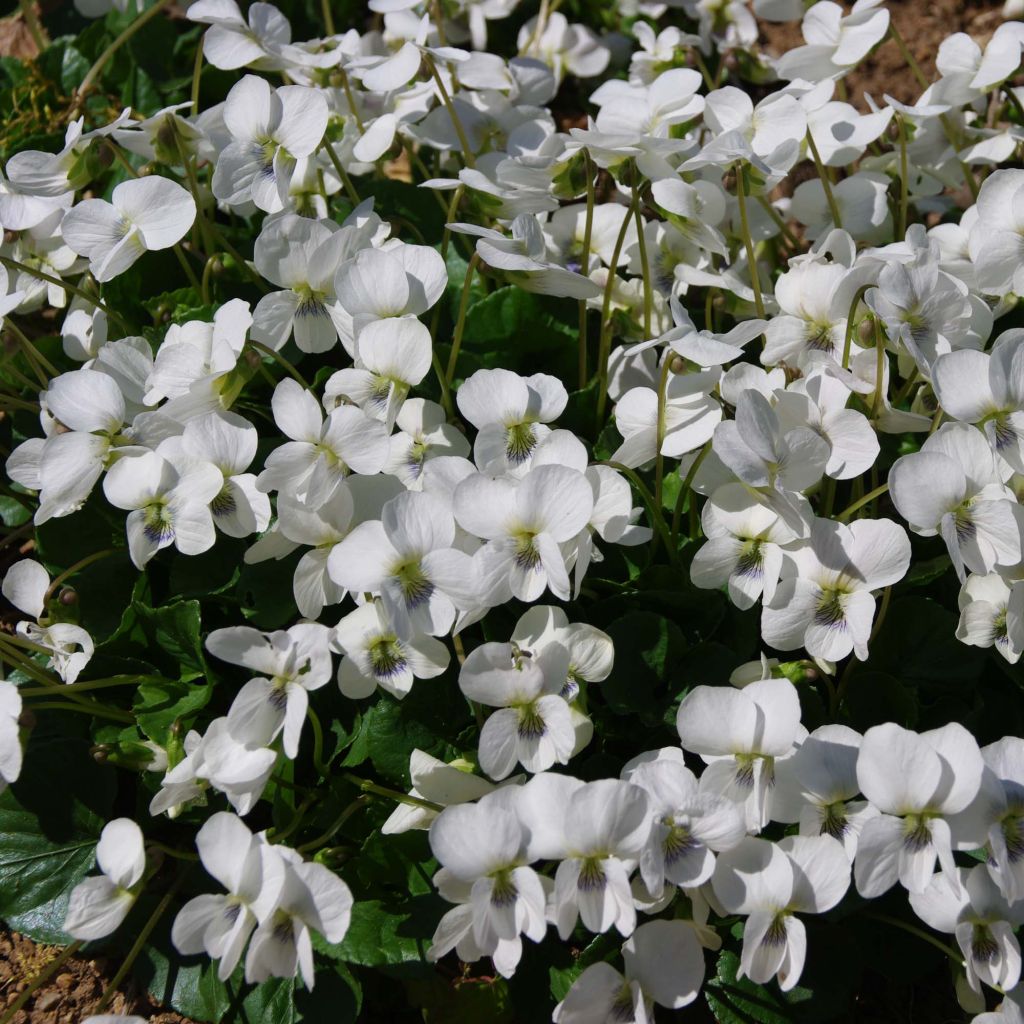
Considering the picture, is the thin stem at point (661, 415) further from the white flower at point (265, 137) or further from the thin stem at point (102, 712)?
the thin stem at point (102, 712)

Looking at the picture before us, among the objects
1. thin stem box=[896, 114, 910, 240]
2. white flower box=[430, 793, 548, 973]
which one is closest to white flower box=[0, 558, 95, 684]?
white flower box=[430, 793, 548, 973]

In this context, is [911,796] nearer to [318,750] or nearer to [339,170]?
[318,750]

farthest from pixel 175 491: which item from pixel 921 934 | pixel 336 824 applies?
pixel 921 934

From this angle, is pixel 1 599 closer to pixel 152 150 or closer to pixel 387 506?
pixel 152 150

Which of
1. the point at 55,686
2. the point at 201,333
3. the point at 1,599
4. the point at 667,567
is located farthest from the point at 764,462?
the point at 1,599

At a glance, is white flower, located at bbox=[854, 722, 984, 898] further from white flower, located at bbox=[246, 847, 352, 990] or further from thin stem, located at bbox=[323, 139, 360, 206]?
thin stem, located at bbox=[323, 139, 360, 206]

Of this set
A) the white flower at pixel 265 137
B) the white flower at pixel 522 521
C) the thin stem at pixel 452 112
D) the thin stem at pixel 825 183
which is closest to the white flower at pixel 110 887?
the white flower at pixel 522 521
